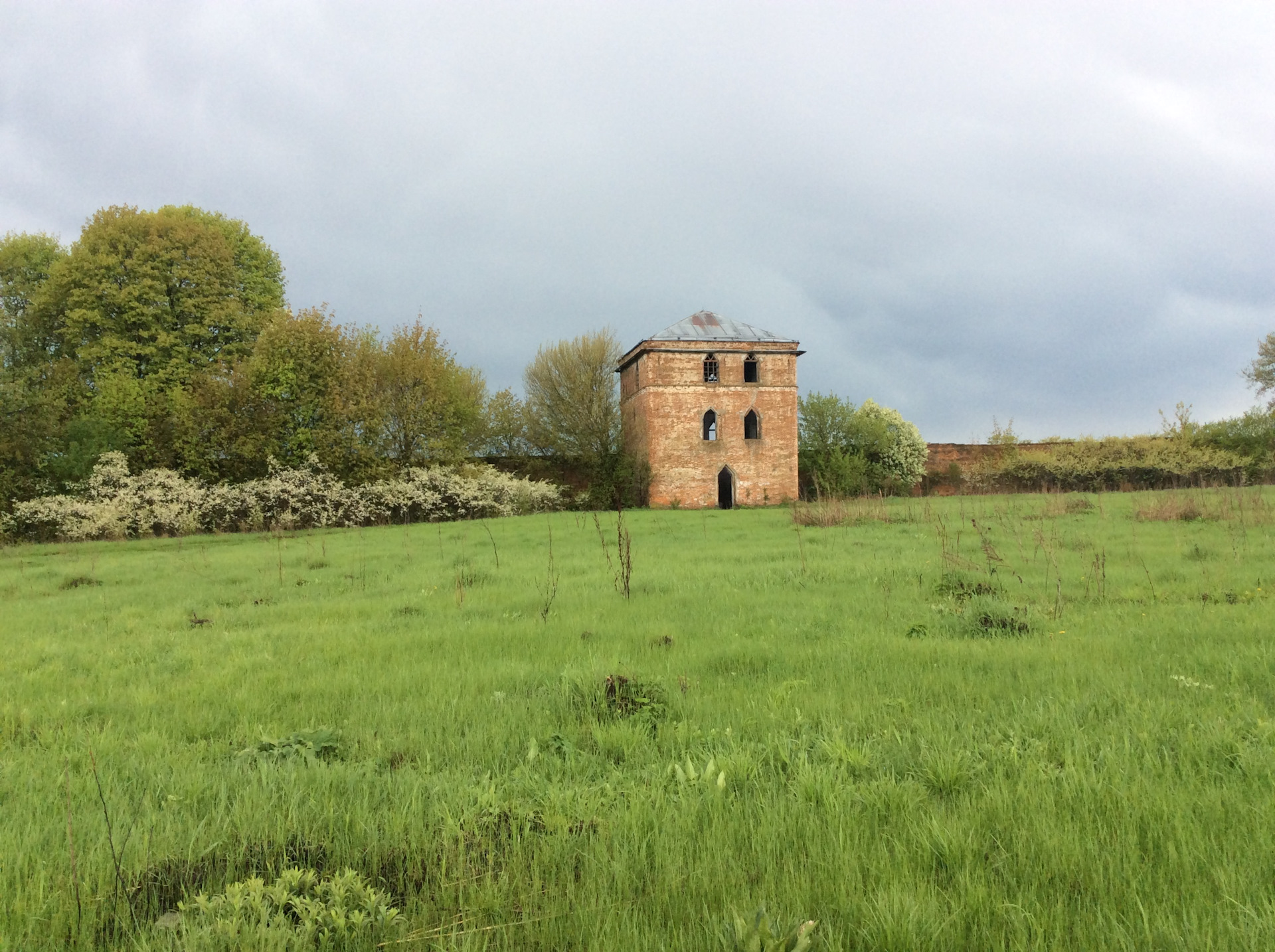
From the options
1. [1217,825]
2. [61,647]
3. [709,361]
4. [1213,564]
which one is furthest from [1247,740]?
[709,361]

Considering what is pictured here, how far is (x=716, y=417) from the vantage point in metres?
39.7

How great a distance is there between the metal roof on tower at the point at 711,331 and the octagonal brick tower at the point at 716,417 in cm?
9

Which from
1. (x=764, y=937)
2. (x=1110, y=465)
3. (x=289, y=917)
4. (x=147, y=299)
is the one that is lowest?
(x=289, y=917)

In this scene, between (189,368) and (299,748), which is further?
(189,368)

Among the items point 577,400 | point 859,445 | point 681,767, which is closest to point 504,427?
point 577,400

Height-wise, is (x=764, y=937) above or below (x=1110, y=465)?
below

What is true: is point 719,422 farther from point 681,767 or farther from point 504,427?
point 681,767

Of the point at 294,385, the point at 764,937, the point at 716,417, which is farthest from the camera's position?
the point at 716,417

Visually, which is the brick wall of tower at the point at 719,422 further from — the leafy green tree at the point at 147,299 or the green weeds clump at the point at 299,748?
the green weeds clump at the point at 299,748

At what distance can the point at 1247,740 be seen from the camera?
11.2 ft

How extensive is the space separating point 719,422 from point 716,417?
442 mm

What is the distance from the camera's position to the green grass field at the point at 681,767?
88.8 inches

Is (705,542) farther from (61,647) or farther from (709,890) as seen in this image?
(709,890)

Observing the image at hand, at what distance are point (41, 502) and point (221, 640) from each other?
86.1 feet
